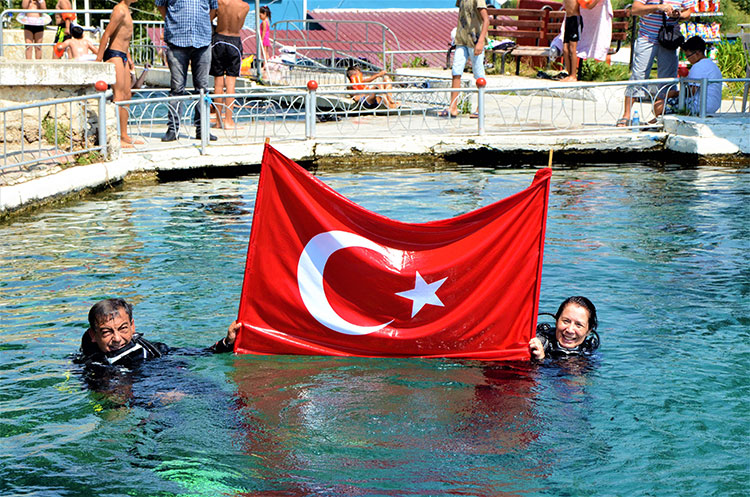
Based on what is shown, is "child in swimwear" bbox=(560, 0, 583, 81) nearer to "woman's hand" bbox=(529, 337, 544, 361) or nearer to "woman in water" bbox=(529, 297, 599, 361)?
"woman in water" bbox=(529, 297, 599, 361)

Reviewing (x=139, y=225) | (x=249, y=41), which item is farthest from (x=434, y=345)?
(x=249, y=41)

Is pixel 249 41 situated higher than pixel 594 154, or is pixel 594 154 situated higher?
pixel 249 41

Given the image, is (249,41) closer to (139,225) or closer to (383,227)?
(139,225)

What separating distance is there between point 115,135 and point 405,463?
31.7ft

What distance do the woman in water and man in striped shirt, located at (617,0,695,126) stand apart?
9.55 meters

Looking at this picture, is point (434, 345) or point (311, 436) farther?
point (434, 345)

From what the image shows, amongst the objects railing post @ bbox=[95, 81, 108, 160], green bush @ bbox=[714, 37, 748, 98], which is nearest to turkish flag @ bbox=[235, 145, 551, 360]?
railing post @ bbox=[95, 81, 108, 160]

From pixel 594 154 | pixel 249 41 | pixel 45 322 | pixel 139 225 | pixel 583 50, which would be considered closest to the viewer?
pixel 45 322

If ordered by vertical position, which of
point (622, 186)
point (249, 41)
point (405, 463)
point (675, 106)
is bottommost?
point (405, 463)

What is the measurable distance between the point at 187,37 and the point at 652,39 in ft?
24.4

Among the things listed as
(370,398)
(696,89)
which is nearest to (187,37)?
(696,89)

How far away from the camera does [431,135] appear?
16250 mm

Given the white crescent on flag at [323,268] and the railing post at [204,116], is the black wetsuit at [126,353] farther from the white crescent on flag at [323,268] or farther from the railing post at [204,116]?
the railing post at [204,116]

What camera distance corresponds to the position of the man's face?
6637 mm
